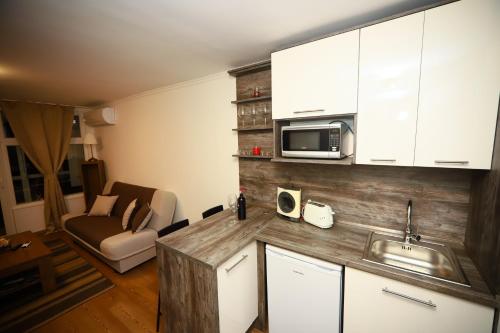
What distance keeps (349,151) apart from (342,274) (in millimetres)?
962

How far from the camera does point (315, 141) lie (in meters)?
1.62

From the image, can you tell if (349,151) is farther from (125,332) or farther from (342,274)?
(125,332)

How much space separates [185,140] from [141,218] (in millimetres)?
1187

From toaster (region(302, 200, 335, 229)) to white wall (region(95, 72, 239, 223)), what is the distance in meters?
0.96

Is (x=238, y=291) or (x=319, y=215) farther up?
(x=319, y=215)

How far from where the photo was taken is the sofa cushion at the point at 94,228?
109 inches

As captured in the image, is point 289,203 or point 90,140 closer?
point 289,203

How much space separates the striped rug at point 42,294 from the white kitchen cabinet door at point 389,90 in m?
3.10

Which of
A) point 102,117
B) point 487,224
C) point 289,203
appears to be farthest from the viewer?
point 102,117

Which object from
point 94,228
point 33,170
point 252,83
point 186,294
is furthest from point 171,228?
point 33,170

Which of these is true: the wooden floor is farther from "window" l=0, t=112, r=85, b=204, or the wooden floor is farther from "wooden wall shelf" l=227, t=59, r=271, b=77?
"window" l=0, t=112, r=85, b=204

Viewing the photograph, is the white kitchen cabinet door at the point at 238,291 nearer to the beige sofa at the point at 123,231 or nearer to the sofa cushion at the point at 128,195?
the beige sofa at the point at 123,231

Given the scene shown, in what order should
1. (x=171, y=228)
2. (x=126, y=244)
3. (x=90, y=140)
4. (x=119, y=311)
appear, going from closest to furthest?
(x=171, y=228) → (x=119, y=311) → (x=126, y=244) → (x=90, y=140)

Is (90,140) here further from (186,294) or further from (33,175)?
(186,294)
